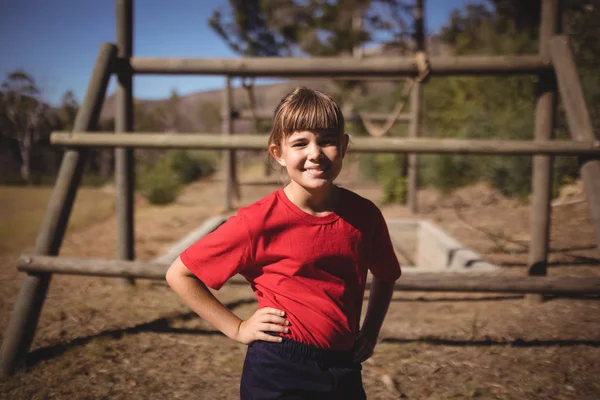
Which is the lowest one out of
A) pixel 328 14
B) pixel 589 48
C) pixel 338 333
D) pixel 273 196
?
pixel 338 333

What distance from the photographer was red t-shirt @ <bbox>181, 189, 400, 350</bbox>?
1134mm

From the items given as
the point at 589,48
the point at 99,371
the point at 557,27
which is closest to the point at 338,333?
the point at 99,371

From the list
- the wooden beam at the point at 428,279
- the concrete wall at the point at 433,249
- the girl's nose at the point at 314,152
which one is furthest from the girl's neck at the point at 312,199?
the concrete wall at the point at 433,249

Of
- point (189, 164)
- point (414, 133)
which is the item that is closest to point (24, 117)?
point (189, 164)

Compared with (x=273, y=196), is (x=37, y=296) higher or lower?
lower

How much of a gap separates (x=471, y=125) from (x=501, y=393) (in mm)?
8683

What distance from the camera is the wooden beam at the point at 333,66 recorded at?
8.46ft

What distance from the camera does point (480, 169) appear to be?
364 inches

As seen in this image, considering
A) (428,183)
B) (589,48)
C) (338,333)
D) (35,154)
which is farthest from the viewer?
(35,154)

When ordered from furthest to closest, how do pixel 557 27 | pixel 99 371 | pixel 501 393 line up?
pixel 557 27
pixel 99 371
pixel 501 393

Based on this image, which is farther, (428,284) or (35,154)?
(35,154)

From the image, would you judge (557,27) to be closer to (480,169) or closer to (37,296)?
(37,296)

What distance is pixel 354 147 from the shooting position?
85.4 inches

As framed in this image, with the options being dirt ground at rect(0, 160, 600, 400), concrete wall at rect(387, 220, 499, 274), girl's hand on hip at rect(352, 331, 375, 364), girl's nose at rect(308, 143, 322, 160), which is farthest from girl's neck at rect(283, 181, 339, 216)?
concrete wall at rect(387, 220, 499, 274)
